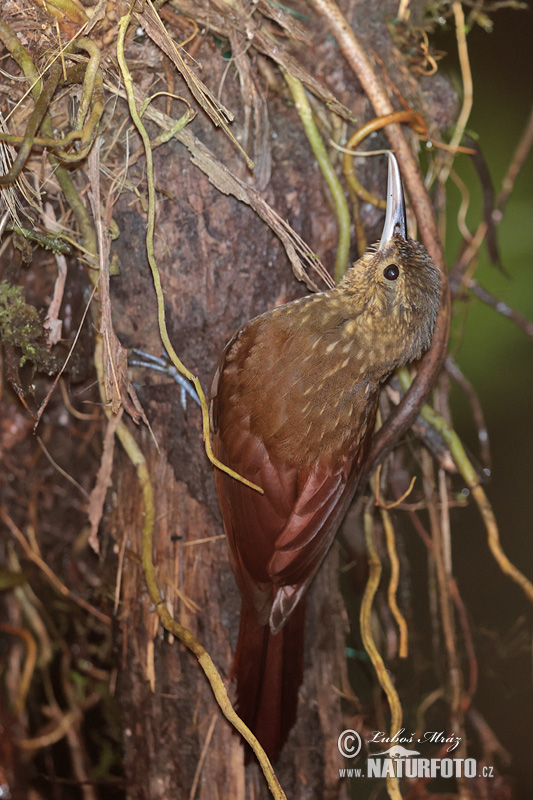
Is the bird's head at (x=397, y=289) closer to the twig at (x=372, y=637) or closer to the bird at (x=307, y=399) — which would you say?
the bird at (x=307, y=399)

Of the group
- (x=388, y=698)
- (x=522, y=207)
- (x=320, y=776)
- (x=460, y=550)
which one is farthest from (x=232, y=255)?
(x=320, y=776)

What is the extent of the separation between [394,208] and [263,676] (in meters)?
0.99

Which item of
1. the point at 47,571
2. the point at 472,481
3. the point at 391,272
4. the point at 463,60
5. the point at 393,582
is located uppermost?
the point at 463,60

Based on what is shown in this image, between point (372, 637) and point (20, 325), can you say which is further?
point (372, 637)

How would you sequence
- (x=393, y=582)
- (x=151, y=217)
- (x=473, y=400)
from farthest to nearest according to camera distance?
(x=473, y=400)
(x=393, y=582)
(x=151, y=217)

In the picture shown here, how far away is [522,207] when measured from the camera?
1472 millimetres

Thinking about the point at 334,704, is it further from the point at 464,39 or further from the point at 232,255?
the point at 464,39

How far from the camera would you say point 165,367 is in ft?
4.19

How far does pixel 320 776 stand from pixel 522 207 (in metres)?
1.44

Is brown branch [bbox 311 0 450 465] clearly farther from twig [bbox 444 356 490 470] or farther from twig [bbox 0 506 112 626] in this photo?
twig [bbox 0 506 112 626]

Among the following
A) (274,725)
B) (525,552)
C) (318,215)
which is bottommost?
(274,725)

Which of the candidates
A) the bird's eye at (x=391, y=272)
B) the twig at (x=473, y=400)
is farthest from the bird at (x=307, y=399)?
the twig at (x=473, y=400)

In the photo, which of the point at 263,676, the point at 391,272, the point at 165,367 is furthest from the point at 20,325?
the point at 263,676

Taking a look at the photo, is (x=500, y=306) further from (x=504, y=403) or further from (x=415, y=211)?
(x=415, y=211)
